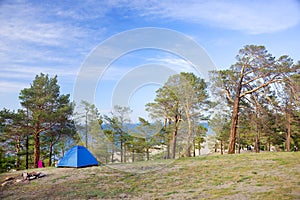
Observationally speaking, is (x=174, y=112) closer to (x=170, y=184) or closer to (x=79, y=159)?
(x=79, y=159)

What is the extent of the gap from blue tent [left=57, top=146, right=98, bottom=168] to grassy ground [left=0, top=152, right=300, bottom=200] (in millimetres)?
1045

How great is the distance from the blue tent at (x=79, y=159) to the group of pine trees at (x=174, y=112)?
2.06 ft

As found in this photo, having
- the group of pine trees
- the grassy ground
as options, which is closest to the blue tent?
the group of pine trees

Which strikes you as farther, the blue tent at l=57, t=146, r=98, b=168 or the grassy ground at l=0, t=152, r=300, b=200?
the blue tent at l=57, t=146, r=98, b=168

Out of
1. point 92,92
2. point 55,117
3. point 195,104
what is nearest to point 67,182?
point 92,92

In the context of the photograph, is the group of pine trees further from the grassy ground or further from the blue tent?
the grassy ground

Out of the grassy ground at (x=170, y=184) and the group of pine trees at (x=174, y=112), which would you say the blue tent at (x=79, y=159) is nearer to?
the group of pine trees at (x=174, y=112)

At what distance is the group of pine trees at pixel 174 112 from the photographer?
1141cm

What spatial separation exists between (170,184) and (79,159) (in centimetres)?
471

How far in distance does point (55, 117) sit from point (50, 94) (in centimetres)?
170

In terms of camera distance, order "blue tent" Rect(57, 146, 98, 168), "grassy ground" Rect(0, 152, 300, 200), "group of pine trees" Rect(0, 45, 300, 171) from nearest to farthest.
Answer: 1. "grassy ground" Rect(0, 152, 300, 200)
2. "blue tent" Rect(57, 146, 98, 168)
3. "group of pine trees" Rect(0, 45, 300, 171)

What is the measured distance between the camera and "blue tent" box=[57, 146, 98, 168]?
9.92m

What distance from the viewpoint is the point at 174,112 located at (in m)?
13.8

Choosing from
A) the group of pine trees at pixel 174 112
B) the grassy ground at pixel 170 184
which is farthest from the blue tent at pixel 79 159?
the grassy ground at pixel 170 184
